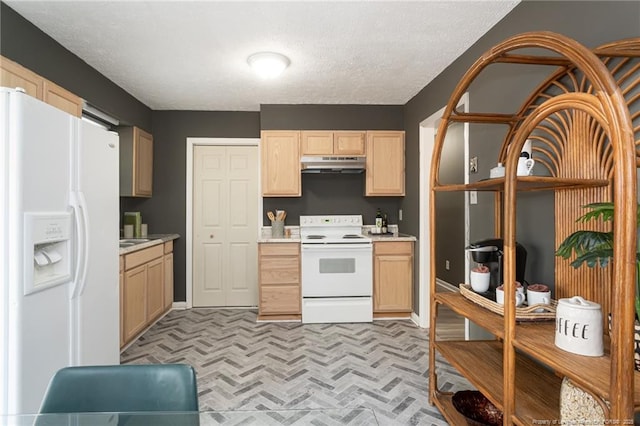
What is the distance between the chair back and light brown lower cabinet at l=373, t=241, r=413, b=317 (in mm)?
2738

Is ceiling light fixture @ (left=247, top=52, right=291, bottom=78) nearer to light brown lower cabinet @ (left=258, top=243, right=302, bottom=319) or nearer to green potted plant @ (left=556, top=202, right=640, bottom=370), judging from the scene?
light brown lower cabinet @ (left=258, top=243, right=302, bottom=319)

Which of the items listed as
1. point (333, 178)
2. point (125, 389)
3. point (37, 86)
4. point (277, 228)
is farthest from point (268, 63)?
point (125, 389)

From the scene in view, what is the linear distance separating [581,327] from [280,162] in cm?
310

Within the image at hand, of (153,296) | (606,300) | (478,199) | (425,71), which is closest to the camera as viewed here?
(606,300)

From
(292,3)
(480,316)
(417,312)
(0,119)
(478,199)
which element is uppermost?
(292,3)

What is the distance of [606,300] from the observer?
129 centimetres

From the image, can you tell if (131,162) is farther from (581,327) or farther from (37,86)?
(581,327)

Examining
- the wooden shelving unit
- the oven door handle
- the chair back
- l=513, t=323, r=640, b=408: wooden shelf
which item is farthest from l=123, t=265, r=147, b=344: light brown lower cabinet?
l=513, t=323, r=640, b=408: wooden shelf

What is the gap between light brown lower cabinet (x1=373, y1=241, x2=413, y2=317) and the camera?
137 inches

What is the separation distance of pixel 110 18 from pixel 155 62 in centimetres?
62

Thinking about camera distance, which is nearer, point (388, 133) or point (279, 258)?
point (279, 258)

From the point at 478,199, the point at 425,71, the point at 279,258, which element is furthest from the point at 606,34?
the point at 279,258

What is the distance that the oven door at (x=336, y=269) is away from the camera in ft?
11.2

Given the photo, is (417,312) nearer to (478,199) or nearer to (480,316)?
(478,199)
